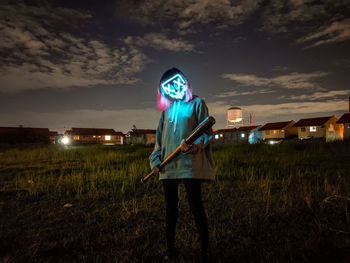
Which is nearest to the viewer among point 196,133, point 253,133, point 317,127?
point 196,133

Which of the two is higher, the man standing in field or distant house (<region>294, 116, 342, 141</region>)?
distant house (<region>294, 116, 342, 141</region>)

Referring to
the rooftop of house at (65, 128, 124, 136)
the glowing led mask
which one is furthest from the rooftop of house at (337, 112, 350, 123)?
the rooftop of house at (65, 128, 124, 136)

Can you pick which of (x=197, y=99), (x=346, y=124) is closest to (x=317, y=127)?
(x=346, y=124)

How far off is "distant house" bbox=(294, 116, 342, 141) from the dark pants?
48.4 meters

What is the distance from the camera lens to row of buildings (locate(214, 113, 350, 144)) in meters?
40.7

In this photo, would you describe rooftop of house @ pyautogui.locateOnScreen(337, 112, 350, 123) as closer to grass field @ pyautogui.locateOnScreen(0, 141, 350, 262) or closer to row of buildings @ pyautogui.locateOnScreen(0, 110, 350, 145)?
row of buildings @ pyautogui.locateOnScreen(0, 110, 350, 145)

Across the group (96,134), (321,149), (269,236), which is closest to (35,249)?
(269,236)

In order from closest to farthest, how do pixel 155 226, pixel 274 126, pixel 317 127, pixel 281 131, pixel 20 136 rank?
pixel 155 226 < pixel 20 136 < pixel 317 127 < pixel 281 131 < pixel 274 126

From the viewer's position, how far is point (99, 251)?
8.27 ft

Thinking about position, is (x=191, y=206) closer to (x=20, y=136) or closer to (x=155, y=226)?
(x=155, y=226)

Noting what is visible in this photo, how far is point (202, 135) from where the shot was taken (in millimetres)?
2100

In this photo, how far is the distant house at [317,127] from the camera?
4256 cm

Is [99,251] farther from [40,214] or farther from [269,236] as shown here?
[269,236]

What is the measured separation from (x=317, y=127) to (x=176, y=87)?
52.3m
